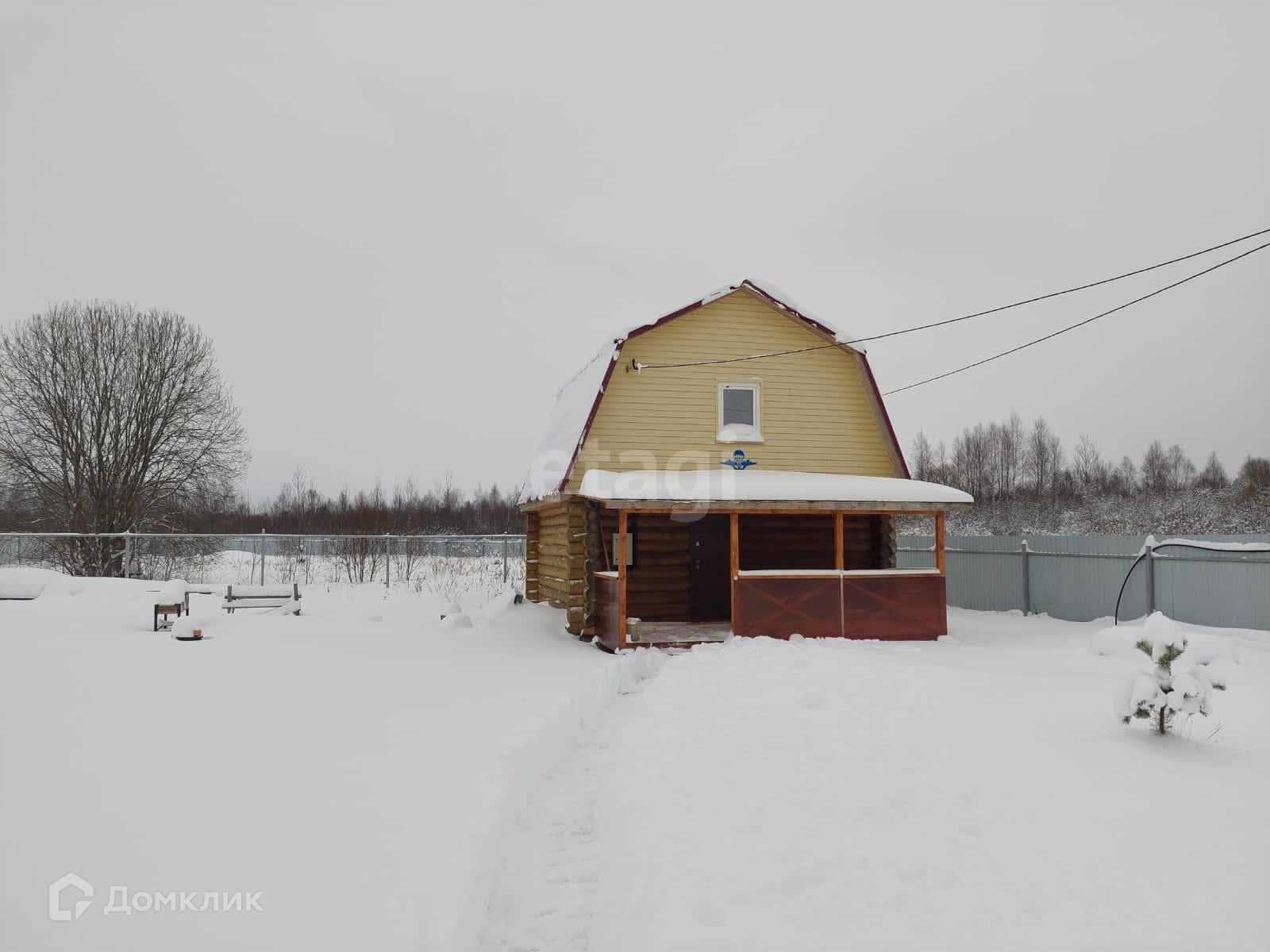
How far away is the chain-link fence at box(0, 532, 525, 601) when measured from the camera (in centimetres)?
2212

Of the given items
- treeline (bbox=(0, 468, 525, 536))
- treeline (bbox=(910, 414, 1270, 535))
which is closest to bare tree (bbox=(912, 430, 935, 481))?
treeline (bbox=(910, 414, 1270, 535))

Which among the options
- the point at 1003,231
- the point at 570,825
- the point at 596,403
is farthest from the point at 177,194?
the point at 1003,231

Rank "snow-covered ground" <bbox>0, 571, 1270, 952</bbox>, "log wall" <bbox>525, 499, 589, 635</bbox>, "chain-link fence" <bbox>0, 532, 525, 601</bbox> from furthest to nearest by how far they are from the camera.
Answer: "chain-link fence" <bbox>0, 532, 525, 601</bbox>
"log wall" <bbox>525, 499, 589, 635</bbox>
"snow-covered ground" <bbox>0, 571, 1270, 952</bbox>

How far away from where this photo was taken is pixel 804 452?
14406 mm

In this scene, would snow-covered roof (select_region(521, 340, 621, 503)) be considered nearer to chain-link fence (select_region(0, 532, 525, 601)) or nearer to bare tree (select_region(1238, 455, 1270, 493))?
chain-link fence (select_region(0, 532, 525, 601))

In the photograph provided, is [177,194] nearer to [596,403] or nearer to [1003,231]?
[596,403]

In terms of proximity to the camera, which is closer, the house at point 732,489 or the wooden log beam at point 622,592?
the wooden log beam at point 622,592

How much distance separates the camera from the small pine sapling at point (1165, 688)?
5.91m

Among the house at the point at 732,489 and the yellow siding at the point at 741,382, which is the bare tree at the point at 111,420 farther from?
the yellow siding at the point at 741,382

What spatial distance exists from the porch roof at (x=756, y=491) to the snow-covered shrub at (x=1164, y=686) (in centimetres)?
625

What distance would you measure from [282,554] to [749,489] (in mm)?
22115

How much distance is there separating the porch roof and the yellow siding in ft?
1.96

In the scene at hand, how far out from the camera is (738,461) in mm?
14078

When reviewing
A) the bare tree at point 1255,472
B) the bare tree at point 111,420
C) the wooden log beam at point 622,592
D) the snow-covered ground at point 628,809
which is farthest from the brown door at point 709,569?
the bare tree at point 1255,472
